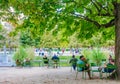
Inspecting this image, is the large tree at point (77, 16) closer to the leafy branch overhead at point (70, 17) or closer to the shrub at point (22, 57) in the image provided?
the leafy branch overhead at point (70, 17)

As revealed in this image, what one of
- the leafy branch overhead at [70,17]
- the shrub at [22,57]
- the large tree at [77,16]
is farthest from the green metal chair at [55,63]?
the large tree at [77,16]

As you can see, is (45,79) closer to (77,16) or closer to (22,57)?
(77,16)

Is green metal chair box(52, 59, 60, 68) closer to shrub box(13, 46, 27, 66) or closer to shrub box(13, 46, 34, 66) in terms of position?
shrub box(13, 46, 34, 66)

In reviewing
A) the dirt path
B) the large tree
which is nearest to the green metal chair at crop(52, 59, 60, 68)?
the dirt path

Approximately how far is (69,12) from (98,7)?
1.93 m

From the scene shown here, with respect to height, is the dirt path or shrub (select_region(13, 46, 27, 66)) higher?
shrub (select_region(13, 46, 27, 66))

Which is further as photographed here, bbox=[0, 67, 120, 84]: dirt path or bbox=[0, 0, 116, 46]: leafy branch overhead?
bbox=[0, 0, 116, 46]: leafy branch overhead

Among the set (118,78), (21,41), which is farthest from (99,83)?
(21,41)

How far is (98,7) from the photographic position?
843 inches

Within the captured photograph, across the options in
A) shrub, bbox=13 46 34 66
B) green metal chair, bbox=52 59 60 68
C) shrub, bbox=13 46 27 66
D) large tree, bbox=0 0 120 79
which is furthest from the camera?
shrub, bbox=13 46 27 66

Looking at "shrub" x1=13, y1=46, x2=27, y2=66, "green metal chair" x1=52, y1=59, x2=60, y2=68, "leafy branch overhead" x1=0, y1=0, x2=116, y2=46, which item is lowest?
"green metal chair" x1=52, y1=59, x2=60, y2=68

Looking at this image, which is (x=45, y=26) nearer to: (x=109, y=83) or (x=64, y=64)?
(x=109, y=83)

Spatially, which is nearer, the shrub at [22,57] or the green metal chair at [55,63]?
the green metal chair at [55,63]

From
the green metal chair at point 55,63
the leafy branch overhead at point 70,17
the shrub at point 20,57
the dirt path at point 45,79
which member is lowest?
the dirt path at point 45,79
